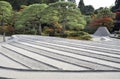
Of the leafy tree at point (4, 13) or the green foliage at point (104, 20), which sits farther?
the leafy tree at point (4, 13)

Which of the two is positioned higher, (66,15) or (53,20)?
(66,15)

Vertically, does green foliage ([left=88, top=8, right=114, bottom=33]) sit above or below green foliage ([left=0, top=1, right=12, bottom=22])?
below

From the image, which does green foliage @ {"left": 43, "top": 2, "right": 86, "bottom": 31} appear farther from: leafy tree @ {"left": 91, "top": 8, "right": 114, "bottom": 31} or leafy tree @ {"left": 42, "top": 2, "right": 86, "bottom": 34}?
leafy tree @ {"left": 91, "top": 8, "right": 114, "bottom": 31}

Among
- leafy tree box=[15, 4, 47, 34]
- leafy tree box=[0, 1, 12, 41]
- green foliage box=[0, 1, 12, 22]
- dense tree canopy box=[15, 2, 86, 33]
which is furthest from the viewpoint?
green foliage box=[0, 1, 12, 22]

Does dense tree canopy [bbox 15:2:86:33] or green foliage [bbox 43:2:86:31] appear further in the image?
dense tree canopy [bbox 15:2:86:33]

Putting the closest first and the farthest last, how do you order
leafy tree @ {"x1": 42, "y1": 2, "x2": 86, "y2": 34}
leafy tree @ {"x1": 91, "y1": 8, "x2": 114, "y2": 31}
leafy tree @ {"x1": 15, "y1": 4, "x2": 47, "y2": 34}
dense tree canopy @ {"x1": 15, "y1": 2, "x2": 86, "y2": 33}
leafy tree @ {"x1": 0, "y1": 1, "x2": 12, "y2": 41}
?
leafy tree @ {"x1": 42, "y1": 2, "x2": 86, "y2": 34}, dense tree canopy @ {"x1": 15, "y1": 2, "x2": 86, "y2": 33}, leafy tree @ {"x1": 15, "y1": 4, "x2": 47, "y2": 34}, leafy tree @ {"x1": 91, "y1": 8, "x2": 114, "y2": 31}, leafy tree @ {"x1": 0, "y1": 1, "x2": 12, "y2": 41}

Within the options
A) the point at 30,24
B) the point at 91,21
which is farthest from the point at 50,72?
the point at 91,21

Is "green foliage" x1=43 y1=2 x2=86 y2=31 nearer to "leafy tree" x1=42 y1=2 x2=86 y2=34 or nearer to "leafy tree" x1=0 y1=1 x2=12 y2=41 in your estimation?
"leafy tree" x1=42 y1=2 x2=86 y2=34

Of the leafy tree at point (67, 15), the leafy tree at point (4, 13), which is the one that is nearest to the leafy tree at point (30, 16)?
the leafy tree at point (67, 15)

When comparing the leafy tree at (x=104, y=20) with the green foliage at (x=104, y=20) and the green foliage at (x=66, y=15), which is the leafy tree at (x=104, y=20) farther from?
the green foliage at (x=66, y=15)

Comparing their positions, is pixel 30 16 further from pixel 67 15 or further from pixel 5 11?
pixel 5 11

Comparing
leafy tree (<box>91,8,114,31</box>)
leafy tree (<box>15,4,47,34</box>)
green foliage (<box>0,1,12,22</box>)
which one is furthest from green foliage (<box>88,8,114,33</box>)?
green foliage (<box>0,1,12,22</box>)

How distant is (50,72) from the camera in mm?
11570

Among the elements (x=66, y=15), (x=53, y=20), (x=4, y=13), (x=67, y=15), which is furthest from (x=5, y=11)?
(x=67, y=15)
